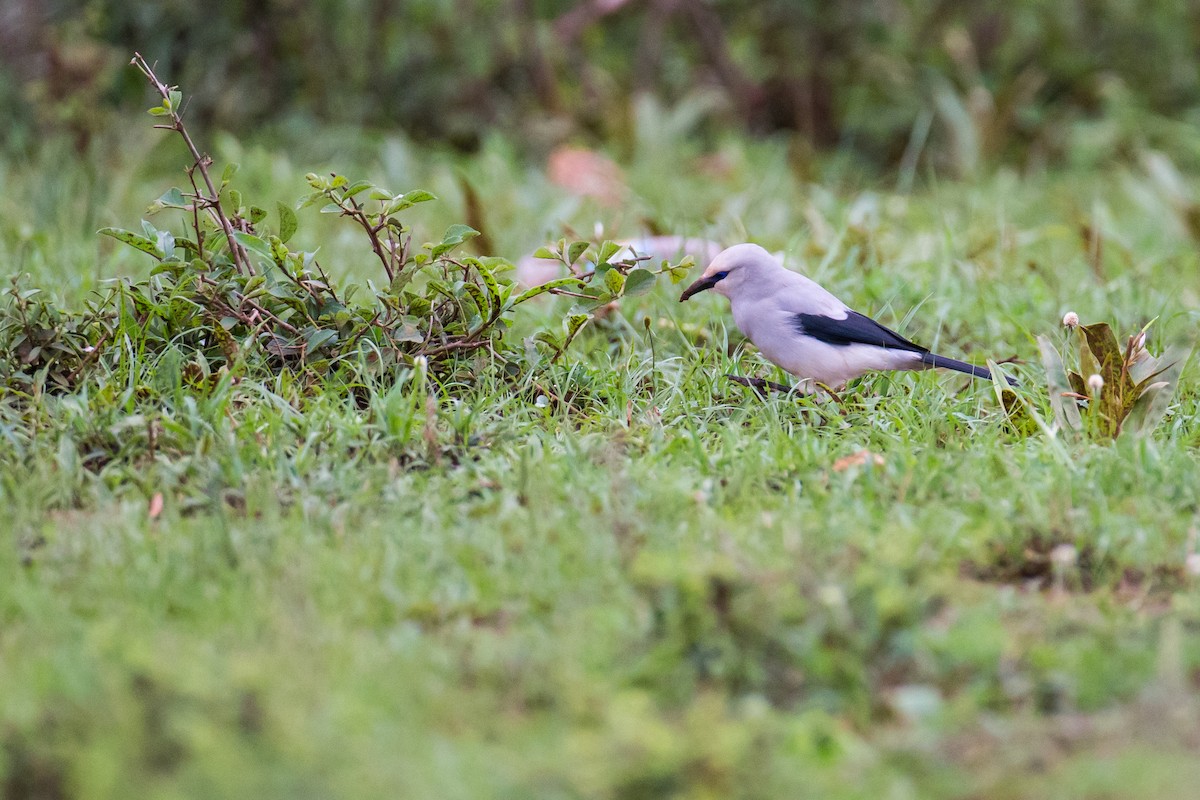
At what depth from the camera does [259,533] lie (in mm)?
2832

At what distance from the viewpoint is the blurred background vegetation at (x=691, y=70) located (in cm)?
794

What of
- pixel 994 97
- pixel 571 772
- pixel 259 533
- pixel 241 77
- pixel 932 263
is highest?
pixel 241 77

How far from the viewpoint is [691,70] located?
359 inches

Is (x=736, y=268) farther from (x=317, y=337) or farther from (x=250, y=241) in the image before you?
(x=250, y=241)

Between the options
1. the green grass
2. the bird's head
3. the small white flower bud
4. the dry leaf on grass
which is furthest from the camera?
the bird's head

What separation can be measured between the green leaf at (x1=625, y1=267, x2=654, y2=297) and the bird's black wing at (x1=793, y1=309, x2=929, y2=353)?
44 cm

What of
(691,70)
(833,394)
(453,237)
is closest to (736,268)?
(833,394)

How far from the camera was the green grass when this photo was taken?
2.04 metres

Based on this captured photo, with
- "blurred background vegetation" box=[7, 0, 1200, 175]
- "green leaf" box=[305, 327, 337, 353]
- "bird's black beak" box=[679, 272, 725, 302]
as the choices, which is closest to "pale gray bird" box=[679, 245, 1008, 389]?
"bird's black beak" box=[679, 272, 725, 302]

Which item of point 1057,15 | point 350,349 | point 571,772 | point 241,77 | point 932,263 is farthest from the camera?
point 1057,15

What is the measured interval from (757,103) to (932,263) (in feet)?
13.2

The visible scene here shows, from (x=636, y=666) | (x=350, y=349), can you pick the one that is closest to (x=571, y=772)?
(x=636, y=666)

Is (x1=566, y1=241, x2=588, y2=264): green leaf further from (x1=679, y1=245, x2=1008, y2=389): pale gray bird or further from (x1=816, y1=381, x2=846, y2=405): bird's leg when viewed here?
(x1=816, y1=381, x2=846, y2=405): bird's leg

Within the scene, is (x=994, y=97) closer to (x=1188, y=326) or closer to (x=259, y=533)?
(x=1188, y=326)
